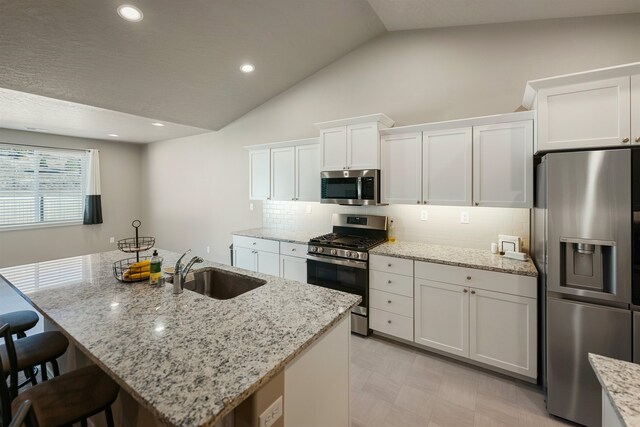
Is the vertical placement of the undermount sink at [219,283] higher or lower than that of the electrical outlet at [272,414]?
higher

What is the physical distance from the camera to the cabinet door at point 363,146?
311cm

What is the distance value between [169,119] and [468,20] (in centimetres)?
414

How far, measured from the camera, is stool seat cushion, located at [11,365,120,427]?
1.20 meters

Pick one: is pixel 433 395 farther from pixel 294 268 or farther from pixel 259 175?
pixel 259 175

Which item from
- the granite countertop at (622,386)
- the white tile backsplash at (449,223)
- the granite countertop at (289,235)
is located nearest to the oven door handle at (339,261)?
the granite countertop at (289,235)

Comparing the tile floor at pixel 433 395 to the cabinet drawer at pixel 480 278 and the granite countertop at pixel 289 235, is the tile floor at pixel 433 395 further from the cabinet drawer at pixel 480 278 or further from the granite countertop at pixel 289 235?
the granite countertop at pixel 289 235

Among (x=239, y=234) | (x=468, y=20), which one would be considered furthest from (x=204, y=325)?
(x=468, y=20)

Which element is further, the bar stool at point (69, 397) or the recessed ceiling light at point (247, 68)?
the recessed ceiling light at point (247, 68)

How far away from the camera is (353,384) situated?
2.33 m

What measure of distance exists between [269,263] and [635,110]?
3.58 m

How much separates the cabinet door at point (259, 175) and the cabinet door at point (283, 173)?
0.33ft

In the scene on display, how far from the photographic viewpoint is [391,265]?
9.22 ft

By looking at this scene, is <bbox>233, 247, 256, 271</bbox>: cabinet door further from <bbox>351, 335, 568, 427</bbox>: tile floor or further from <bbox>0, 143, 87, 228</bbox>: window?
<bbox>0, 143, 87, 228</bbox>: window

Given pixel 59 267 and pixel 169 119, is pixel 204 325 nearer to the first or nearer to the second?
pixel 59 267
